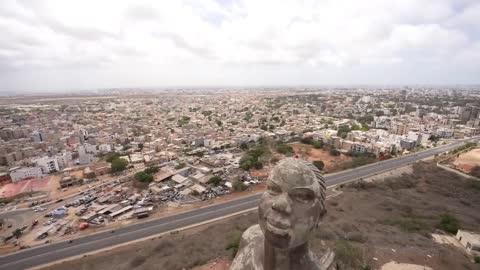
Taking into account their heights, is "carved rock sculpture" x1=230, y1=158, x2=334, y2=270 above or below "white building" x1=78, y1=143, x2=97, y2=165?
above

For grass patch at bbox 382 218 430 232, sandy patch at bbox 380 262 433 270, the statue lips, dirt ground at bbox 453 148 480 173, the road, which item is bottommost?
the road

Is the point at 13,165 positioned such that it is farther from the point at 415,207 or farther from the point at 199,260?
the point at 415,207

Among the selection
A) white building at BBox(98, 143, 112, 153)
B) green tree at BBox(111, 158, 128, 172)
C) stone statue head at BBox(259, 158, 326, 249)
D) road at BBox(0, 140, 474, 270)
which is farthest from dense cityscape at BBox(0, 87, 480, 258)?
stone statue head at BBox(259, 158, 326, 249)

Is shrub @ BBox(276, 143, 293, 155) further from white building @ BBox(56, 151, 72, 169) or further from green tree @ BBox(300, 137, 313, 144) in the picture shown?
→ white building @ BBox(56, 151, 72, 169)

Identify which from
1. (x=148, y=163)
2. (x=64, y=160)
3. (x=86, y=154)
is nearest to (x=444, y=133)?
(x=148, y=163)

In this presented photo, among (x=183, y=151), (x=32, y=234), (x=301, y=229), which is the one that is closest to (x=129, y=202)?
(x=32, y=234)
